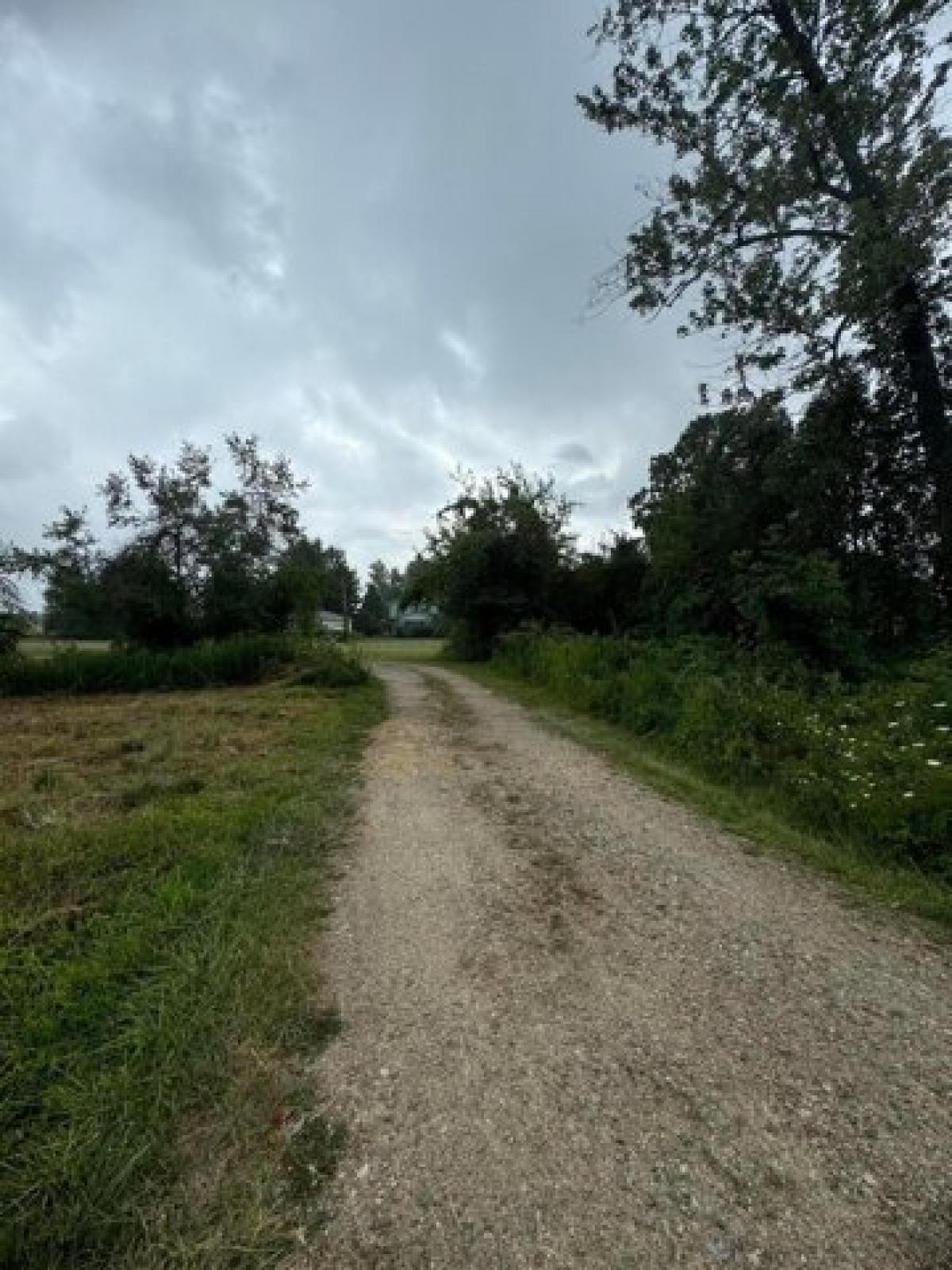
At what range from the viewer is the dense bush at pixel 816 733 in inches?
162

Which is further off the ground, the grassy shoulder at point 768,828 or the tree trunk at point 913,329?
the tree trunk at point 913,329

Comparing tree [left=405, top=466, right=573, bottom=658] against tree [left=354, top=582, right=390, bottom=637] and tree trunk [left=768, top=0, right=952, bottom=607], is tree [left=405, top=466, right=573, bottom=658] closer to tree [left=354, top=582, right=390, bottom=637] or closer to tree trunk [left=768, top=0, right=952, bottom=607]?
tree trunk [left=768, top=0, right=952, bottom=607]

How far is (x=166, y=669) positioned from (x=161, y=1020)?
43.8 ft

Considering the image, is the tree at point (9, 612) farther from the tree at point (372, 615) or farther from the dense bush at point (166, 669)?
the tree at point (372, 615)

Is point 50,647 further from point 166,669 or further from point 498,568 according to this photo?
point 498,568

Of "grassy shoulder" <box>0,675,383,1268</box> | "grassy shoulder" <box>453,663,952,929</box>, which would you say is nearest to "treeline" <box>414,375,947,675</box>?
"grassy shoulder" <box>453,663,952,929</box>

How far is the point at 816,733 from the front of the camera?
5.32 metres

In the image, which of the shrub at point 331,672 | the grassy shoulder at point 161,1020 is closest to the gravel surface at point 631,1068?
the grassy shoulder at point 161,1020

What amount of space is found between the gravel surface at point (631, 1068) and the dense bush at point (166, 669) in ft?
32.1

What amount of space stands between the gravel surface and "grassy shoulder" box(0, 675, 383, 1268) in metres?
0.22

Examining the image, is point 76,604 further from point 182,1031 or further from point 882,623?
point 882,623

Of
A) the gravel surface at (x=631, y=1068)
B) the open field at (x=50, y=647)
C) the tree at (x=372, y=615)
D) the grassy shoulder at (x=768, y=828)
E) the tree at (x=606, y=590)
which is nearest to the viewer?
the gravel surface at (x=631, y=1068)

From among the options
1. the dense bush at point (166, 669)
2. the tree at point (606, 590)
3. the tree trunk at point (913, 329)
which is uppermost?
the tree trunk at point (913, 329)

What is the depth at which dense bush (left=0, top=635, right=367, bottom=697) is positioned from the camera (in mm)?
13500
